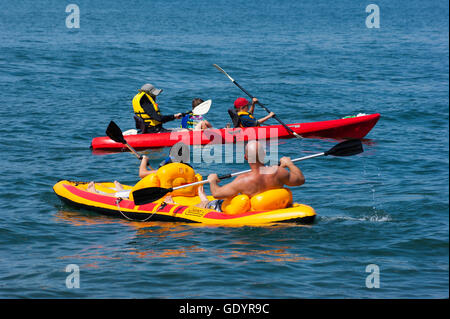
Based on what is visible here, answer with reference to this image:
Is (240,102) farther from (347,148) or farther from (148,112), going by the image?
(347,148)

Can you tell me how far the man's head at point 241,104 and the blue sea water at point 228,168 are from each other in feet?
4.28

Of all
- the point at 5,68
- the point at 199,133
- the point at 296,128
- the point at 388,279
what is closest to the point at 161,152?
the point at 199,133

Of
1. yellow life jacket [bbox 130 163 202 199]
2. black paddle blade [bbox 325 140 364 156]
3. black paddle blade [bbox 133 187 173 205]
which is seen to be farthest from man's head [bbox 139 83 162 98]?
black paddle blade [bbox 325 140 364 156]

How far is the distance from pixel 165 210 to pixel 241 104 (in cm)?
524

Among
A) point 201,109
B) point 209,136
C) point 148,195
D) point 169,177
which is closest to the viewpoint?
point 148,195

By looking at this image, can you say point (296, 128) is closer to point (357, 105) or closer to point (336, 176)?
point (336, 176)

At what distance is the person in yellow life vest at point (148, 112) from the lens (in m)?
14.1

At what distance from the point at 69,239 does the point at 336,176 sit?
5.71m

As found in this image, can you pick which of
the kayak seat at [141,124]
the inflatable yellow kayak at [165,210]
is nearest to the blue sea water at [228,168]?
the inflatable yellow kayak at [165,210]

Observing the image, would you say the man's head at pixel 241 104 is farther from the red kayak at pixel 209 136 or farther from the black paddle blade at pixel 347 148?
the black paddle blade at pixel 347 148

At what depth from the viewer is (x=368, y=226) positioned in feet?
29.5

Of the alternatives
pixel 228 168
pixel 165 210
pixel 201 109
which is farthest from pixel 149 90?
pixel 165 210

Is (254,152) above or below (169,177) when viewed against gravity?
above

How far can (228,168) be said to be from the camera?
525 inches
